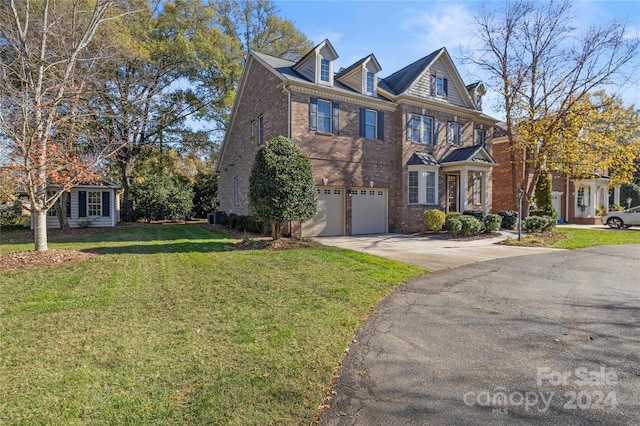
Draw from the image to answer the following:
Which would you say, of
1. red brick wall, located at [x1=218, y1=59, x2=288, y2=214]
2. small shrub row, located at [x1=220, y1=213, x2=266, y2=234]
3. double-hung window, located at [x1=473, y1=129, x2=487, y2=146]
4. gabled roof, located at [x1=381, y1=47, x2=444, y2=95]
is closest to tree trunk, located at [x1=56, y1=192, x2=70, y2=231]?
small shrub row, located at [x1=220, y1=213, x2=266, y2=234]

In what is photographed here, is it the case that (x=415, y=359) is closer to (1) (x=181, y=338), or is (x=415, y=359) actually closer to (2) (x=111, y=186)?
(1) (x=181, y=338)

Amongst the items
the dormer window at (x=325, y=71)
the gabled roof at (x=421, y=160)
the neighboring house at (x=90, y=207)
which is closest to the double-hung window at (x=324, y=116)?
the dormer window at (x=325, y=71)

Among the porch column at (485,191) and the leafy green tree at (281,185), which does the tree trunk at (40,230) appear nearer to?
the leafy green tree at (281,185)

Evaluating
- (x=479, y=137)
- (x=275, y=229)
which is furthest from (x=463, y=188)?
(x=275, y=229)

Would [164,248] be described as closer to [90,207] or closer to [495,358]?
[495,358]

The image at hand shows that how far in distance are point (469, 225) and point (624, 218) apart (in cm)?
1229

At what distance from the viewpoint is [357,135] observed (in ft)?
50.1

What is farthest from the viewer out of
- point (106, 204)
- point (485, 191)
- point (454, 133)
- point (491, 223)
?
point (106, 204)

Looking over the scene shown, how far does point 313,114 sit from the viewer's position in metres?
14.1

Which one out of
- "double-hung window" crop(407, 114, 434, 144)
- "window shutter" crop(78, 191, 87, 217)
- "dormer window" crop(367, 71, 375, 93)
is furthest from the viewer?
"window shutter" crop(78, 191, 87, 217)

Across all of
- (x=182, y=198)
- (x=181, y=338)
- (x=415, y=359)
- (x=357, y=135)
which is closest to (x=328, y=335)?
(x=415, y=359)

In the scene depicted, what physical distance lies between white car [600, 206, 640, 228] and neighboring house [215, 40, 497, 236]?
318 inches

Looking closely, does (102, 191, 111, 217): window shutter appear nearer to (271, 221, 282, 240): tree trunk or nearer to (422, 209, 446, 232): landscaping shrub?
(271, 221, 282, 240): tree trunk

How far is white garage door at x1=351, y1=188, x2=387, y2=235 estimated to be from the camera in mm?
15539
